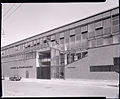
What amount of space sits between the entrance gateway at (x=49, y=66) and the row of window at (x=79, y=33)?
117 centimetres

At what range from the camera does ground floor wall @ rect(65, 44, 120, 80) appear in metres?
12.5

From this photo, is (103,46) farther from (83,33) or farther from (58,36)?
(58,36)

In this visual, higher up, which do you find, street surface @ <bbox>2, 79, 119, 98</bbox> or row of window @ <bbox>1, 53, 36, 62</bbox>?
row of window @ <bbox>1, 53, 36, 62</bbox>

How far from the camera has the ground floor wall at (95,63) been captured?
40.9ft

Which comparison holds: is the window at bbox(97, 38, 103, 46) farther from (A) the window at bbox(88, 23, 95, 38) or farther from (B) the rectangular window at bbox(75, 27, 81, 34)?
(B) the rectangular window at bbox(75, 27, 81, 34)

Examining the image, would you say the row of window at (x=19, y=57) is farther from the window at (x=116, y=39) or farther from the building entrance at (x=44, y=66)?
the window at (x=116, y=39)

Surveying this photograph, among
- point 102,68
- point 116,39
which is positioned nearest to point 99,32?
point 116,39

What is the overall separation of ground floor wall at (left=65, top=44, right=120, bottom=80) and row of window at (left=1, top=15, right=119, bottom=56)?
1.45 meters

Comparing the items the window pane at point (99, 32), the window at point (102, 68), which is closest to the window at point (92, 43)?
the window pane at point (99, 32)

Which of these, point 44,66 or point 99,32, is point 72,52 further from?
point 44,66

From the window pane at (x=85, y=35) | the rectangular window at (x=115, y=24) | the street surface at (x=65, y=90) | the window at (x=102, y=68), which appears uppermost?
the rectangular window at (x=115, y=24)

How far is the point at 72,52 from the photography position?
1673 centimetres

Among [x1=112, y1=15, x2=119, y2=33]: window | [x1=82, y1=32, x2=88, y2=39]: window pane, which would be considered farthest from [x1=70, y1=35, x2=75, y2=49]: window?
[x1=112, y1=15, x2=119, y2=33]: window

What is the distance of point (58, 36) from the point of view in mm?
18375
